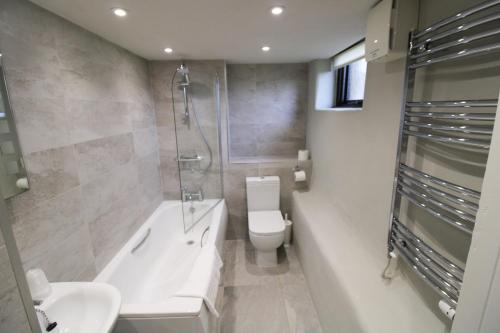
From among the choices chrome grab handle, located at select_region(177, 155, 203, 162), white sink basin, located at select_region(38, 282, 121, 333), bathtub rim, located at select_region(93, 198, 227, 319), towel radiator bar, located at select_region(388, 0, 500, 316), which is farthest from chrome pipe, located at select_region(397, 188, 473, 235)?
chrome grab handle, located at select_region(177, 155, 203, 162)

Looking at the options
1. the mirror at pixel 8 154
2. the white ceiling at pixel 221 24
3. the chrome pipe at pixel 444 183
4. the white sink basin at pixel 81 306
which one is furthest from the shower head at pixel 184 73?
the chrome pipe at pixel 444 183

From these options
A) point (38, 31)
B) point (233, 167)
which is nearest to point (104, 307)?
point (38, 31)

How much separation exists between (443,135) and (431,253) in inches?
20.3

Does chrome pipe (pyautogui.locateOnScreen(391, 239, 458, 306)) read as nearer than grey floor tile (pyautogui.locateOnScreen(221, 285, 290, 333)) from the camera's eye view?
Yes

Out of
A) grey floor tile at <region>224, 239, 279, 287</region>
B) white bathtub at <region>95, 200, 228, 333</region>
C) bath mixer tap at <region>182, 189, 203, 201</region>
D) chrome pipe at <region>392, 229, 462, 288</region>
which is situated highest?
chrome pipe at <region>392, 229, 462, 288</region>

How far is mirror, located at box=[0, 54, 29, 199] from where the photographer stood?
3.35 feet

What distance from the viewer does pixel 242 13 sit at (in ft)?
4.62

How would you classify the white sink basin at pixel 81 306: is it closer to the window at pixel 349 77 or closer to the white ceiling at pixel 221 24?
the white ceiling at pixel 221 24

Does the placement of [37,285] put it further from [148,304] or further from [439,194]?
[439,194]

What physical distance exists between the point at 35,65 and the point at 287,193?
2583 mm

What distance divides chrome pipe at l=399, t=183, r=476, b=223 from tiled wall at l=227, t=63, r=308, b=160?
205 cm

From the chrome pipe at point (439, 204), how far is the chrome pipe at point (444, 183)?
0.07m

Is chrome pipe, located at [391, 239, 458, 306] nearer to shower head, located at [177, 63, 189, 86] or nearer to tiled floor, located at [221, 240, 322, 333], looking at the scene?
tiled floor, located at [221, 240, 322, 333]

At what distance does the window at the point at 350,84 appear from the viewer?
231 cm
